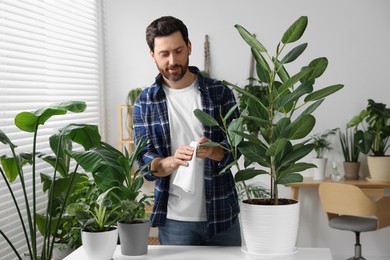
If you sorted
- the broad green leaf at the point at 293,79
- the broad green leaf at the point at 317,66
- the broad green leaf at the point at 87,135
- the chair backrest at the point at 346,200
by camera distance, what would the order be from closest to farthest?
1. the broad green leaf at the point at 293,79
2. the broad green leaf at the point at 317,66
3. the broad green leaf at the point at 87,135
4. the chair backrest at the point at 346,200

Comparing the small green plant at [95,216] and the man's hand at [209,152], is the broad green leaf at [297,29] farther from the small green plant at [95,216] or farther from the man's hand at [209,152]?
the small green plant at [95,216]

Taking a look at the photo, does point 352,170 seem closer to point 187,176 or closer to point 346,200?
Result: point 346,200

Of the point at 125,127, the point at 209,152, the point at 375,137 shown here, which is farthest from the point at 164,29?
the point at 375,137

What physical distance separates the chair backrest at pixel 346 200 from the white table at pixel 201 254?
2.23 metres

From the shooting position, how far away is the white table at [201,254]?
7.37 ft

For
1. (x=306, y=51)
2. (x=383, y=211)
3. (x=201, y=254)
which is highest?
(x=306, y=51)

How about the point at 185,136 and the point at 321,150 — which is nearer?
the point at 185,136

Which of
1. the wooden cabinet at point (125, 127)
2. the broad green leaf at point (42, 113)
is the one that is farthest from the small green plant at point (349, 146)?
the broad green leaf at point (42, 113)

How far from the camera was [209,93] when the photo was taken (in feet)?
8.68

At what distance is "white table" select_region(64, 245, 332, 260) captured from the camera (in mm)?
2246

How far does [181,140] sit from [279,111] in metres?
0.60

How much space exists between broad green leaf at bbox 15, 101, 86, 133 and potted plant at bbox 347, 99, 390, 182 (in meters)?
2.97

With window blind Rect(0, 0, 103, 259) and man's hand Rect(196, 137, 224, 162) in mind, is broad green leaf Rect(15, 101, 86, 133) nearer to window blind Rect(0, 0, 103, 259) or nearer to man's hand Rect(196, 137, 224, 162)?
man's hand Rect(196, 137, 224, 162)

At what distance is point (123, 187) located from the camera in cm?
234
